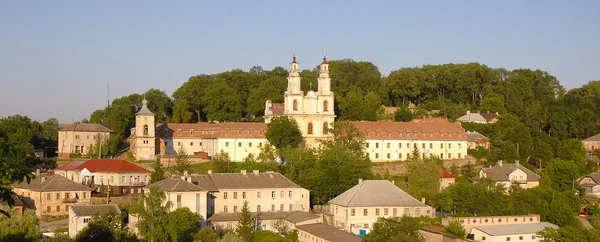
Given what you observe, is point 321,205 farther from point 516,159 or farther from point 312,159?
point 516,159

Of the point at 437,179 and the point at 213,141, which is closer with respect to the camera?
the point at 437,179

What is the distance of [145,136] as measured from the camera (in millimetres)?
57625

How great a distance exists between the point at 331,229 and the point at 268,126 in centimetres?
2001

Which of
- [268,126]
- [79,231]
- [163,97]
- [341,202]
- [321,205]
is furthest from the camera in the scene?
[163,97]

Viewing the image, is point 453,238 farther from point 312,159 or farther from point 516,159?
point 516,159

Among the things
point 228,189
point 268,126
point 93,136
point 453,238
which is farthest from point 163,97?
point 453,238

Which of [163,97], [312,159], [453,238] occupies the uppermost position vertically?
[163,97]

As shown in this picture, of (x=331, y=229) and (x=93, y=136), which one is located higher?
(x=93, y=136)

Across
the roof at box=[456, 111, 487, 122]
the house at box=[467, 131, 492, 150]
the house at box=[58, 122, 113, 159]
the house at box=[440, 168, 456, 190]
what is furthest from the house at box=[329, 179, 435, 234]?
the roof at box=[456, 111, 487, 122]

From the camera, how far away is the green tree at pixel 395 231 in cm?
3447

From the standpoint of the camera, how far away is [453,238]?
36844mm

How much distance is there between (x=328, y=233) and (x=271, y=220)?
18.0ft

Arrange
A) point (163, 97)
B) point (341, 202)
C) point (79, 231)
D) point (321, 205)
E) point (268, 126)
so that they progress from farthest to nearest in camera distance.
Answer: point (163, 97) < point (268, 126) < point (321, 205) < point (341, 202) < point (79, 231)

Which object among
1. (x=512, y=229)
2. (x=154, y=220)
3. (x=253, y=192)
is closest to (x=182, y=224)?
(x=154, y=220)
